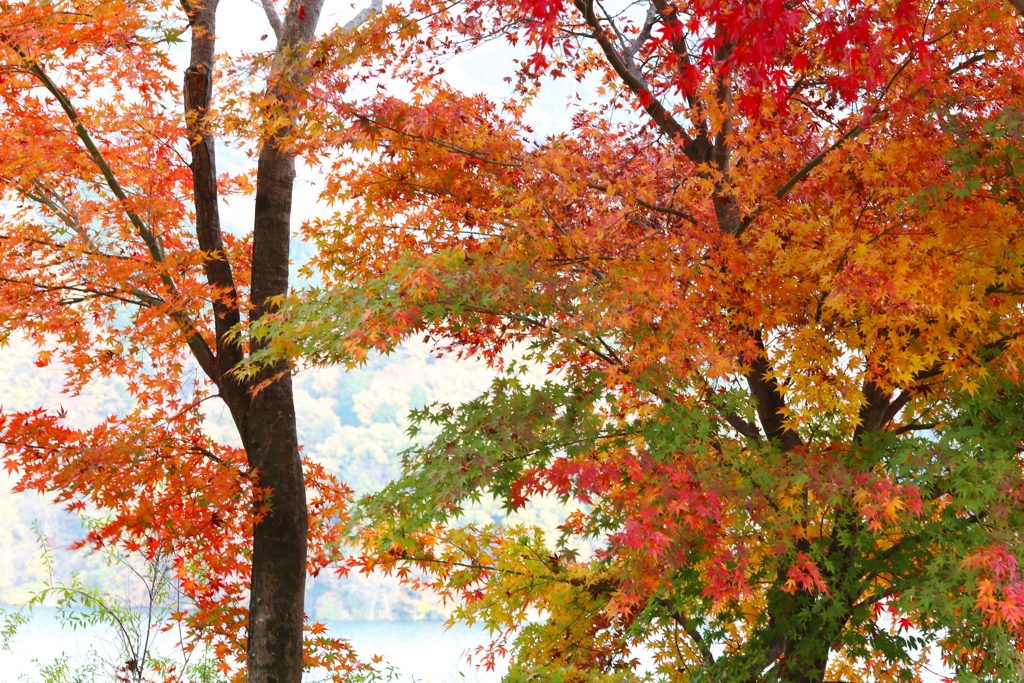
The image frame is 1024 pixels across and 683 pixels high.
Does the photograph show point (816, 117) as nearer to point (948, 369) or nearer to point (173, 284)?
point (948, 369)

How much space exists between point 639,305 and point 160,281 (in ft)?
12.5

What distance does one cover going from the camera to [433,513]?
3.83 m

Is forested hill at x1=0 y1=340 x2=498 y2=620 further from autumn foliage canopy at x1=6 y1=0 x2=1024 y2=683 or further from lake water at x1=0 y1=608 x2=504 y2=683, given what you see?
autumn foliage canopy at x1=6 y1=0 x2=1024 y2=683

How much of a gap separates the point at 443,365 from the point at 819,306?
3239 cm

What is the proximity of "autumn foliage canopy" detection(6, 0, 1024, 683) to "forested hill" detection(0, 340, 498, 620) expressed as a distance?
2299cm

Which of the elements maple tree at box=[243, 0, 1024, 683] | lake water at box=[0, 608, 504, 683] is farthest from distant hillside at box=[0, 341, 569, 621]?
maple tree at box=[243, 0, 1024, 683]

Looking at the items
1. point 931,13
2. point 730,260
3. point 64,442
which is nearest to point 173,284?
point 64,442

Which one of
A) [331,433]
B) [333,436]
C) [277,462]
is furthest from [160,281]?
[331,433]

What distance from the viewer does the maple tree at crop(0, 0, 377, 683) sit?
553 centimetres

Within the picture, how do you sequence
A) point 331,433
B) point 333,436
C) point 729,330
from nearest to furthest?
point 729,330, point 333,436, point 331,433

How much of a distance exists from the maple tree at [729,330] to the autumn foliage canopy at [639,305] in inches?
1.1

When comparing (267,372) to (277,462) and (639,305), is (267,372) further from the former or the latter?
(639,305)

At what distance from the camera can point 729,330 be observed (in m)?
4.70

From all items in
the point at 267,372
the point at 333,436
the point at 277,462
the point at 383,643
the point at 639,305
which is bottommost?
the point at 639,305
